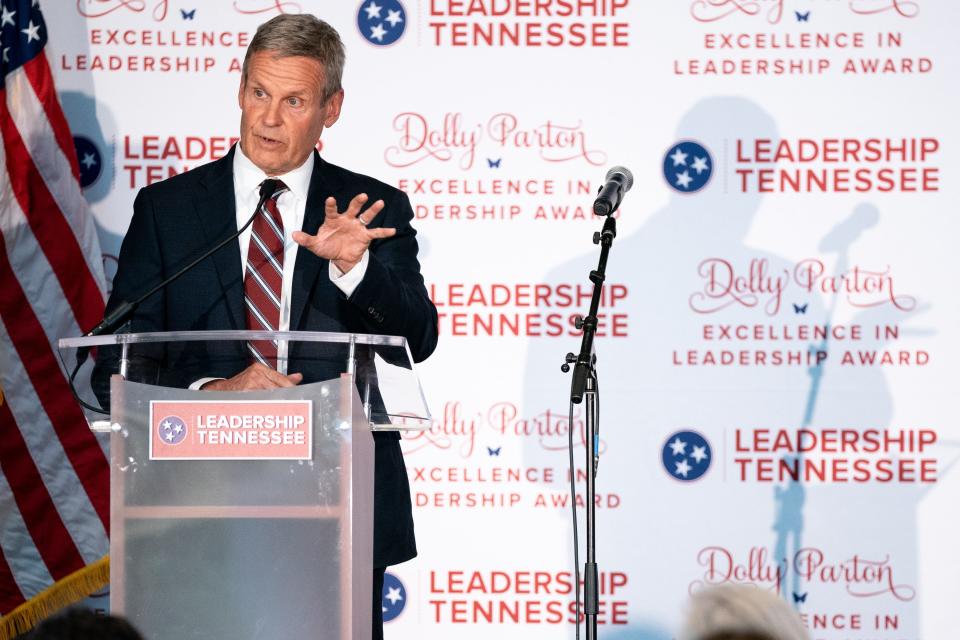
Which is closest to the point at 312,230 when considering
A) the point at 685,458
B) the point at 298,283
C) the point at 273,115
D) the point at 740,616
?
the point at 298,283

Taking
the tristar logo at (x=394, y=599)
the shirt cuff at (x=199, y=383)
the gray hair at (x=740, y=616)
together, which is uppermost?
the shirt cuff at (x=199, y=383)

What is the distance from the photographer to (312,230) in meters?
3.06

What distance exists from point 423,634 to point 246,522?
2365 millimetres

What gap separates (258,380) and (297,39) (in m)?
1.32

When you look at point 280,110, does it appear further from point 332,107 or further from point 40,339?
point 40,339

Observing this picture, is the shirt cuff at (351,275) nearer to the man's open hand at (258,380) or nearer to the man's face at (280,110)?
the man's open hand at (258,380)

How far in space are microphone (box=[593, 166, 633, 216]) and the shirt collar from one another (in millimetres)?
766

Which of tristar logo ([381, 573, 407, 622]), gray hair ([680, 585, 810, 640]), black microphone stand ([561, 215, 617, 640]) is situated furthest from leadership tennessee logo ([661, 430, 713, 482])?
gray hair ([680, 585, 810, 640])

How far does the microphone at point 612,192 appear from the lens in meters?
3.06

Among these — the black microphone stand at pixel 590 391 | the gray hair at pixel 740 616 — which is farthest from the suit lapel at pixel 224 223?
the gray hair at pixel 740 616

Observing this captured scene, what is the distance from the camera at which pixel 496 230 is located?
4.51 m

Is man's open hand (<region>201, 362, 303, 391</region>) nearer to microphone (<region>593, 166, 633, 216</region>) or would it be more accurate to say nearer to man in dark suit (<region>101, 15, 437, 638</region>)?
man in dark suit (<region>101, 15, 437, 638</region>)

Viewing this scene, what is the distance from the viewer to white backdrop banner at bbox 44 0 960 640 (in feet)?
14.5

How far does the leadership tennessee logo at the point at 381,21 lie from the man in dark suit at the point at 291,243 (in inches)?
45.9
